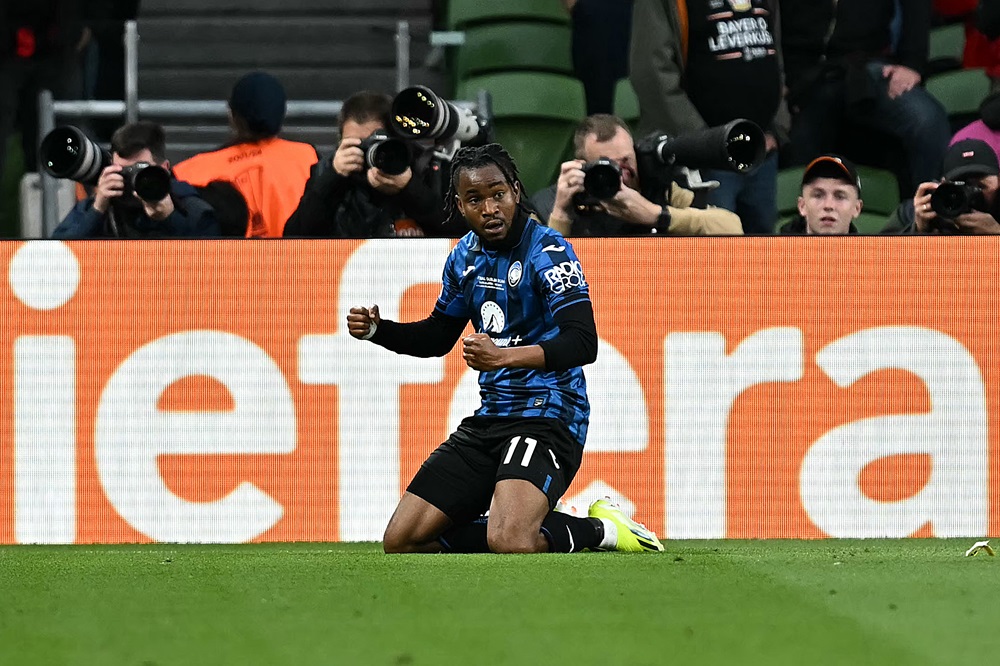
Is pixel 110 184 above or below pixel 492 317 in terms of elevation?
above

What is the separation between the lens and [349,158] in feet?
27.2

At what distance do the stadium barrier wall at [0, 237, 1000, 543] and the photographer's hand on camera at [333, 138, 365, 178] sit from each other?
45 cm

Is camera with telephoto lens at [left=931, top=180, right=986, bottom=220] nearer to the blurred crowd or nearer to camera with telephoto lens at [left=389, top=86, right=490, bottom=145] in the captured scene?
the blurred crowd

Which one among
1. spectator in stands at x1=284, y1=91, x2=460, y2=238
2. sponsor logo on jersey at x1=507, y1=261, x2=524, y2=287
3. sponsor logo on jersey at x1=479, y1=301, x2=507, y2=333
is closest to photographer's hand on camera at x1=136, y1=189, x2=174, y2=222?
spectator in stands at x1=284, y1=91, x2=460, y2=238

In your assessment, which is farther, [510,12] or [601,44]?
[510,12]

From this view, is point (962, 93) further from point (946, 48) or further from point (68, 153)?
point (68, 153)

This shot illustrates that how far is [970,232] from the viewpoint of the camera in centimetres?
834

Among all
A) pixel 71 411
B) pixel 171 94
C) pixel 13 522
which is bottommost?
pixel 13 522

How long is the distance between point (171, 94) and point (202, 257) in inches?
164

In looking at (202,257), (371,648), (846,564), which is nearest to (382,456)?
(202,257)

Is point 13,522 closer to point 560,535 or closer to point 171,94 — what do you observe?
point 560,535

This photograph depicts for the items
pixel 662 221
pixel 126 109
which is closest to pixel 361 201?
pixel 662 221

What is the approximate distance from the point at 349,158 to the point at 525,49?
10.6 ft

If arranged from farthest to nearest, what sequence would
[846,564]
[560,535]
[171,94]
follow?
[171,94] < [560,535] < [846,564]
